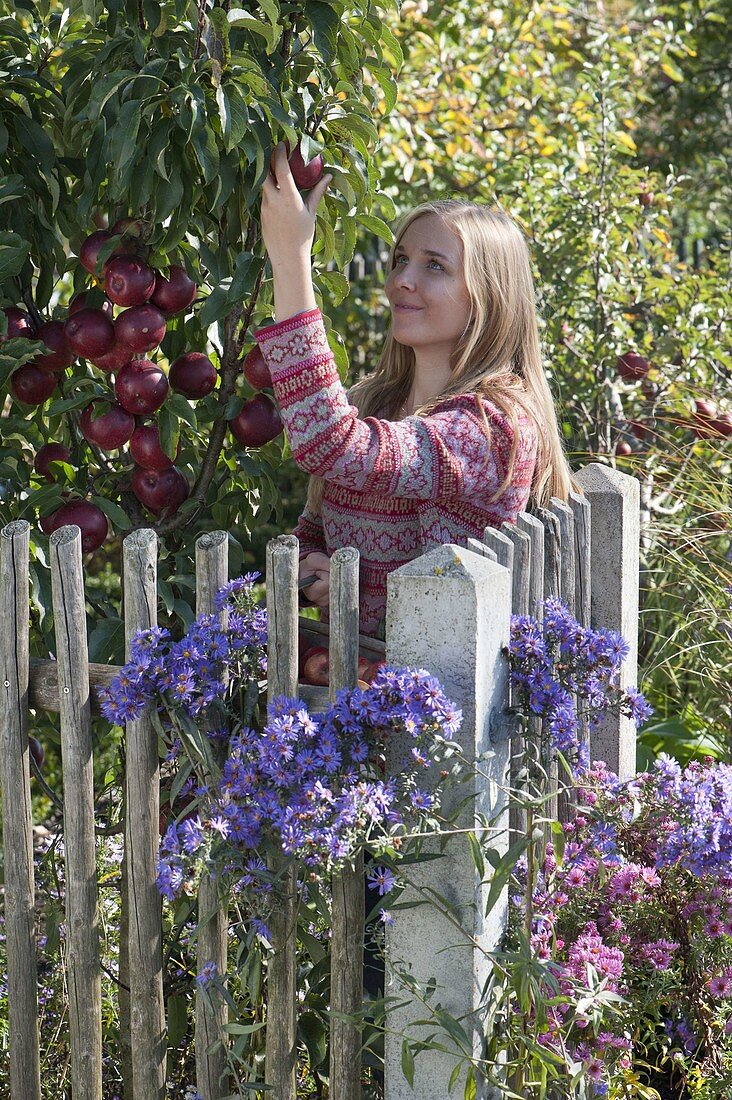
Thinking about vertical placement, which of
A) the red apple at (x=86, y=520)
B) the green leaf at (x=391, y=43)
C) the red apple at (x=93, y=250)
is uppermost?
the green leaf at (x=391, y=43)

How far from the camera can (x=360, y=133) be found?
2.12m

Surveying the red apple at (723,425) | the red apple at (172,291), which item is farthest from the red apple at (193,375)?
the red apple at (723,425)

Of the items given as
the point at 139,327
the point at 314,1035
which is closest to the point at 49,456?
the point at 139,327

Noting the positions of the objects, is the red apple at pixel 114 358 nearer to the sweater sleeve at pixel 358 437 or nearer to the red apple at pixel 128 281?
the red apple at pixel 128 281

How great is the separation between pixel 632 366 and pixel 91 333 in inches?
87.4

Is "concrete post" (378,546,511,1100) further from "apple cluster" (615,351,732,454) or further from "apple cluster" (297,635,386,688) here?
"apple cluster" (615,351,732,454)

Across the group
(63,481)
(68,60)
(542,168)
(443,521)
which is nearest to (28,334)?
(63,481)

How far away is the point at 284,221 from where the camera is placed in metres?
1.95

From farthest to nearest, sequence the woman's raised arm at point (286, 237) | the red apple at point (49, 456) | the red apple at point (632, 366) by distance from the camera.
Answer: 1. the red apple at point (632, 366)
2. the red apple at point (49, 456)
3. the woman's raised arm at point (286, 237)

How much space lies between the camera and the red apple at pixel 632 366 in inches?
149

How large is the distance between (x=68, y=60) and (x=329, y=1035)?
1.78 metres

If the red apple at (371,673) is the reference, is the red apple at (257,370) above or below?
above

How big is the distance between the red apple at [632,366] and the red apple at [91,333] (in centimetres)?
217

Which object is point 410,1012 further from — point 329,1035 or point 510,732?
point 510,732
